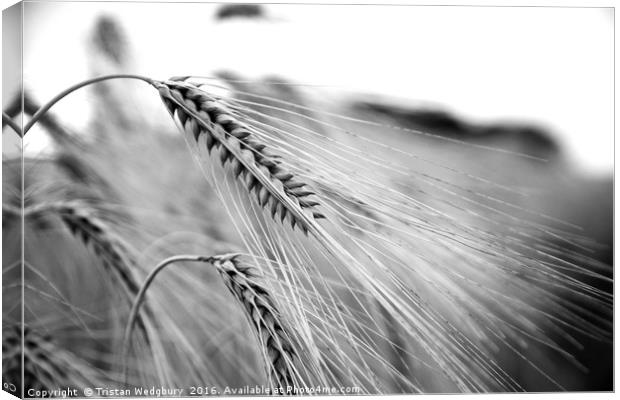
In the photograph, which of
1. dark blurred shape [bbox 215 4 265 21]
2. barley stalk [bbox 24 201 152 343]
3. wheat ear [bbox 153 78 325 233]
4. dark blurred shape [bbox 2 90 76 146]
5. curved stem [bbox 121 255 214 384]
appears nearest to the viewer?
wheat ear [bbox 153 78 325 233]

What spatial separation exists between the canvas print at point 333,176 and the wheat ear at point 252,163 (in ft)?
1.23

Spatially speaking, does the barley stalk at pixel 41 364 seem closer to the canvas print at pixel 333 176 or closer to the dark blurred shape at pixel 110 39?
the canvas print at pixel 333 176

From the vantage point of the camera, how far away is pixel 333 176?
10.3ft

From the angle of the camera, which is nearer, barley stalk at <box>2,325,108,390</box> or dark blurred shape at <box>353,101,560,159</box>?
barley stalk at <box>2,325,108,390</box>

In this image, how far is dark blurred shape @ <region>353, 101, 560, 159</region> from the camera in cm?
353

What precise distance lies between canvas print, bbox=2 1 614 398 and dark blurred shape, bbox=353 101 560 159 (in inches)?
0.4

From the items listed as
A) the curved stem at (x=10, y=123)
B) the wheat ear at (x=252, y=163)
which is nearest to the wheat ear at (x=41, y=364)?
the curved stem at (x=10, y=123)

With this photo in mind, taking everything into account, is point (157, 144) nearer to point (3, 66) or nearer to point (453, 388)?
point (3, 66)

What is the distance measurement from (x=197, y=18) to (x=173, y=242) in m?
0.96

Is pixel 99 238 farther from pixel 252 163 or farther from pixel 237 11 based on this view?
pixel 237 11

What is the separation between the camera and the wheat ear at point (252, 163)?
2.78 m

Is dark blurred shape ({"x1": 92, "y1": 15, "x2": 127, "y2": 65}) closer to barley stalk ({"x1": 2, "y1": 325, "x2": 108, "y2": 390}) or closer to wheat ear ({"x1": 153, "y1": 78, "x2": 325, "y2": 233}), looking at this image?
wheat ear ({"x1": 153, "y1": 78, "x2": 325, "y2": 233})

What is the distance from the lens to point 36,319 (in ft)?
11.0

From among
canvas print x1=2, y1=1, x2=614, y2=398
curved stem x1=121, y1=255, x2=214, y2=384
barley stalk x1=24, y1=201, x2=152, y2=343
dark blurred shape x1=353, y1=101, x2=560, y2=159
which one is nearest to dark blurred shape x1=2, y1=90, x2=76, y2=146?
canvas print x1=2, y1=1, x2=614, y2=398
